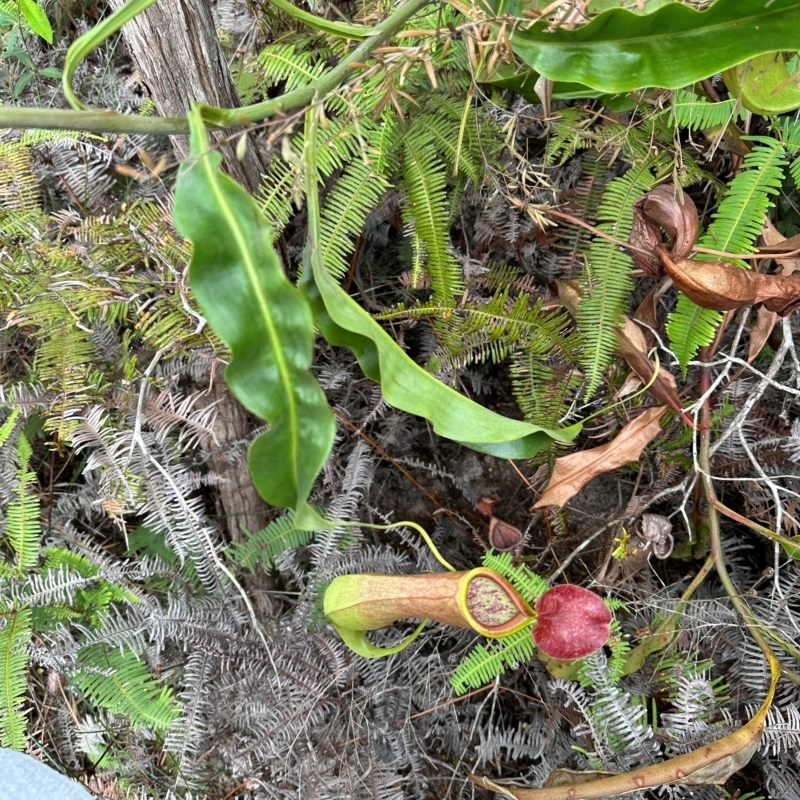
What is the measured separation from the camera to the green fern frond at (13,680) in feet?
4.18

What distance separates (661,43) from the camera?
914mm

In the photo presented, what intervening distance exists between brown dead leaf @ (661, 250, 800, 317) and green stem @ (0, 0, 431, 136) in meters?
0.62

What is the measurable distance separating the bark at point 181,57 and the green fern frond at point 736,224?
91 centimetres

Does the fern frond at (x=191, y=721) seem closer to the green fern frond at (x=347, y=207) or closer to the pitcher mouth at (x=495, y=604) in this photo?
the pitcher mouth at (x=495, y=604)

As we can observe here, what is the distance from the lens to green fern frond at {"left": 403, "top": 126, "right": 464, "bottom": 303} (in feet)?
4.04

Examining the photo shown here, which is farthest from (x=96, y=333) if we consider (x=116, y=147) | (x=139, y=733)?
(x=139, y=733)

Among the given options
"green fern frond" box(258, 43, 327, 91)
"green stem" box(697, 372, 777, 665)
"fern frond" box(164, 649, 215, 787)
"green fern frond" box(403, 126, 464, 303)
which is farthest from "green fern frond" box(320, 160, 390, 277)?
"fern frond" box(164, 649, 215, 787)

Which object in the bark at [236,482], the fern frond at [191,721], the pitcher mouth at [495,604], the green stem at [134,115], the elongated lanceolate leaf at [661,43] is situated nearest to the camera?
the green stem at [134,115]

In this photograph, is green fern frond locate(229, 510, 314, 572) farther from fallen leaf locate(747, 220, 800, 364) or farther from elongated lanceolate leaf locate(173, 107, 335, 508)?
fallen leaf locate(747, 220, 800, 364)

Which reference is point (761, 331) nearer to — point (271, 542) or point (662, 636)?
point (662, 636)

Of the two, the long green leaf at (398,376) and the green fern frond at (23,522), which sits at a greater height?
the long green leaf at (398,376)

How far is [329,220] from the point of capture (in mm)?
1233

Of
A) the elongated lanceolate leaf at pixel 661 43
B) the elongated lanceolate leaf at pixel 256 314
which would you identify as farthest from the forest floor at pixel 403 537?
the elongated lanceolate leaf at pixel 256 314

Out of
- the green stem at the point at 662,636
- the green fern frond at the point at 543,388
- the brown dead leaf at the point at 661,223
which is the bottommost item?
the green stem at the point at 662,636
